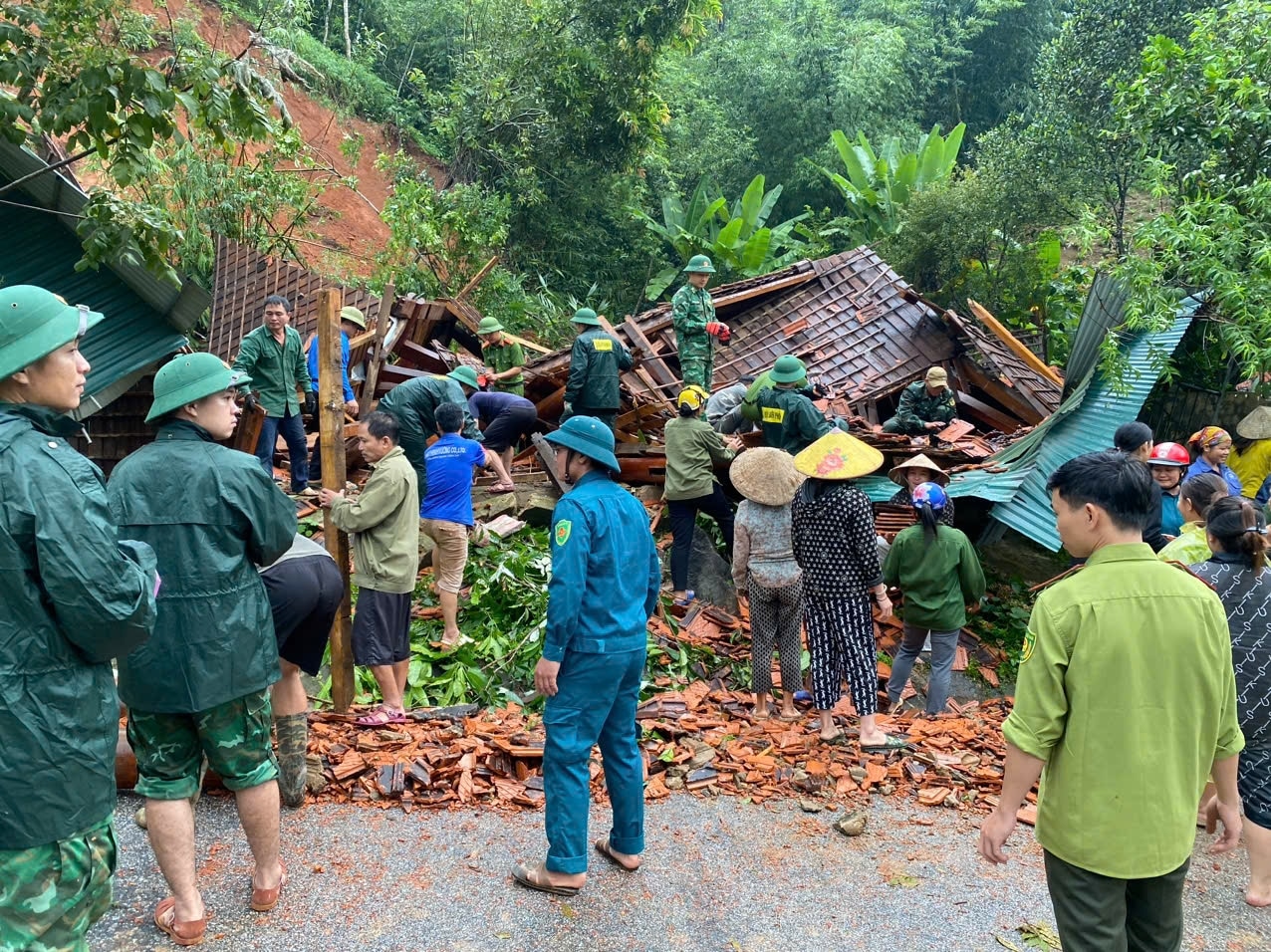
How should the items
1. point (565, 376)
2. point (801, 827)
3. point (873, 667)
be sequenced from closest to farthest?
point (801, 827), point (873, 667), point (565, 376)

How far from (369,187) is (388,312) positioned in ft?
43.0

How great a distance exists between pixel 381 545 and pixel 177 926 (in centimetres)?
239

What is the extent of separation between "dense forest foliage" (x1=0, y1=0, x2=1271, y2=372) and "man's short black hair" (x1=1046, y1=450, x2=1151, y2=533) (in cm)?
425

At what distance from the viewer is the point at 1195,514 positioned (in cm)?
499

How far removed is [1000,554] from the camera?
9633 mm

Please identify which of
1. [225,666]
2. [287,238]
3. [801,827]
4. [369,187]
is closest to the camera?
[225,666]

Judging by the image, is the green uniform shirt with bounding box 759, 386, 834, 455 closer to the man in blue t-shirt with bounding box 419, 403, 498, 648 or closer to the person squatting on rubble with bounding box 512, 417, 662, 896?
the man in blue t-shirt with bounding box 419, 403, 498, 648

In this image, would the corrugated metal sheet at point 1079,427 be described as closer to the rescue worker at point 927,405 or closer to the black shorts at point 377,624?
the rescue worker at point 927,405

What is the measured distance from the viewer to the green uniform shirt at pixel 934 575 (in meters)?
6.42

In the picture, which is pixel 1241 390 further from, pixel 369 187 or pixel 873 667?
pixel 369 187

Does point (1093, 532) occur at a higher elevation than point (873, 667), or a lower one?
higher

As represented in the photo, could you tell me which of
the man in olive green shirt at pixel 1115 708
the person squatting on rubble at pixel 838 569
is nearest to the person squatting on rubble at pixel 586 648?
the man in olive green shirt at pixel 1115 708

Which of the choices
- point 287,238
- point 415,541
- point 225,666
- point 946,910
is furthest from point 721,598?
point 287,238

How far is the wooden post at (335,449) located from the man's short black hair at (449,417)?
1335 millimetres
